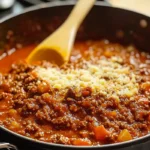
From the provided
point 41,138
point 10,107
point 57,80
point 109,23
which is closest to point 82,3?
point 109,23

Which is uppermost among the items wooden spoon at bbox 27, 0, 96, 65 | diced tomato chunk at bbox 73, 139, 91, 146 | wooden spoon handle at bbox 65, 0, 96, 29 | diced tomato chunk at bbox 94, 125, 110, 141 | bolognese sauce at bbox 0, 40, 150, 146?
wooden spoon handle at bbox 65, 0, 96, 29

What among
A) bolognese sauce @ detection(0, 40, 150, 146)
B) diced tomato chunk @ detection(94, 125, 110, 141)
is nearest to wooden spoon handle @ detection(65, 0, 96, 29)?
bolognese sauce @ detection(0, 40, 150, 146)

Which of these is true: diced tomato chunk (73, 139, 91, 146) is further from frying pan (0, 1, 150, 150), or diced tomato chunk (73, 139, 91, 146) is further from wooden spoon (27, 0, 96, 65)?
frying pan (0, 1, 150, 150)

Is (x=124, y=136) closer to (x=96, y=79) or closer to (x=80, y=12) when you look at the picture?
(x=96, y=79)

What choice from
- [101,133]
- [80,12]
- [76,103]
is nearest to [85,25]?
[80,12]

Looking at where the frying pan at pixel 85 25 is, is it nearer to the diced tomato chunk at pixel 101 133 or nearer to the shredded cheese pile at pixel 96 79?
the shredded cheese pile at pixel 96 79

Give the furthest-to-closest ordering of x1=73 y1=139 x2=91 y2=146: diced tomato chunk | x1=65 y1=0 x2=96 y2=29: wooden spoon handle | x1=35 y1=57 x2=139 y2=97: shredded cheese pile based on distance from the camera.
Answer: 1. x1=65 y1=0 x2=96 y2=29: wooden spoon handle
2. x1=35 y1=57 x2=139 y2=97: shredded cheese pile
3. x1=73 y1=139 x2=91 y2=146: diced tomato chunk
